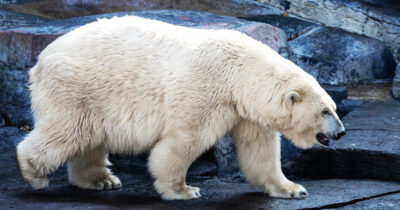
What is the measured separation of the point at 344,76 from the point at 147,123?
4158 millimetres

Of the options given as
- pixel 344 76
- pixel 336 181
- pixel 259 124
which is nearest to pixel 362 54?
pixel 344 76

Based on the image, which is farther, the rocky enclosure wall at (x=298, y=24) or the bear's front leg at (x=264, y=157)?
the rocky enclosure wall at (x=298, y=24)

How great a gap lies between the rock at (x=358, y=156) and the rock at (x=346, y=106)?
3.38ft

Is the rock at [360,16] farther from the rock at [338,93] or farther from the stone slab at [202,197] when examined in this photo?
the stone slab at [202,197]

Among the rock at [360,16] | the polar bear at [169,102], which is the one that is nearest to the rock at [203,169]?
the polar bear at [169,102]

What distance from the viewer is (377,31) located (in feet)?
27.9

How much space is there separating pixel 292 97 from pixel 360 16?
15.4 feet

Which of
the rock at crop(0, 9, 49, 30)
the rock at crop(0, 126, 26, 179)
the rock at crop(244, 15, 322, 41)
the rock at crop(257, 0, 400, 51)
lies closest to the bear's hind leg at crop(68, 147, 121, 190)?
the rock at crop(0, 126, 26, 179)

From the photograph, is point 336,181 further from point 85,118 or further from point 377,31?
point 377,31

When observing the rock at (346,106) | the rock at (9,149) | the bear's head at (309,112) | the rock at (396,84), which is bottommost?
the rock at (9,149)

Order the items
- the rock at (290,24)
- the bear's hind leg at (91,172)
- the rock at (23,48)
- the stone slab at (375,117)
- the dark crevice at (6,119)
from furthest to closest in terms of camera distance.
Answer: the rock at (290,24) → the dark crevice at (6,119) → the stone slab at (375,117) → the rock at (23,48) → the bear's hind leg at (91,172)

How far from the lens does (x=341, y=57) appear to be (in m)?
8.00

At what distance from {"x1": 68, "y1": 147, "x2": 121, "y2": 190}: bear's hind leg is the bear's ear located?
5.23 ft

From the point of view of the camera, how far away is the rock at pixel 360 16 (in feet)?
27.7
